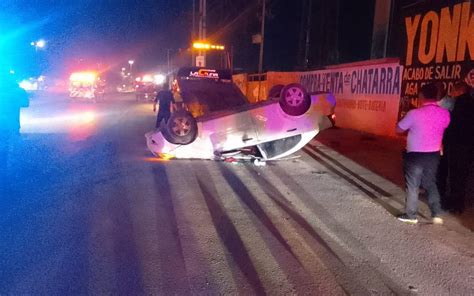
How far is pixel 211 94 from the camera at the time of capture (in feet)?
38.5

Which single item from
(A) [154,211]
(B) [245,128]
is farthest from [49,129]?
(A) [154,211]

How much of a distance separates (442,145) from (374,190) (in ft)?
5.59

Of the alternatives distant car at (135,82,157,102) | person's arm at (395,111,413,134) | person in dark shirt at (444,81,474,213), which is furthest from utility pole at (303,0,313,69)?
person's arm at (395,111,413,134)

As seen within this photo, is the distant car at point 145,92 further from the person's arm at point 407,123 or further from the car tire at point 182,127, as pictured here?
the person's arm at point 407,123

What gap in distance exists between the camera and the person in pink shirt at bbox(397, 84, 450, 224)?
18.0ft

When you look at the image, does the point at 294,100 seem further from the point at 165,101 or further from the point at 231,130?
the point at 165,101

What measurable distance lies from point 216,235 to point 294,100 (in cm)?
388

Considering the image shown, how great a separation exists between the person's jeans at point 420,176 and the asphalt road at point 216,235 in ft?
0.92

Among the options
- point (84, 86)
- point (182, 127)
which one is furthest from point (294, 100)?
point (84, 86)

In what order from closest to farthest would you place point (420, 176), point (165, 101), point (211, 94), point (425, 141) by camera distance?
1. point (425, 141)
2. point (420, 176)
3. point (211, 94)
4. point (165, 101)

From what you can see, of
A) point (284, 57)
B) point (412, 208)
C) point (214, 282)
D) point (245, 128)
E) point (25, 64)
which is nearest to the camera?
point (214, 282)

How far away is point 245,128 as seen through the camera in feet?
28.5

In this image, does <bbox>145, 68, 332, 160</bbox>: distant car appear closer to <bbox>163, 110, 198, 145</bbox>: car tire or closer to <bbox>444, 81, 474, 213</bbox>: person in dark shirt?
<bbox>163, 110, 198, 145</bbox>: car tire

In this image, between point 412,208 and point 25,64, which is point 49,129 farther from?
point 412,208
